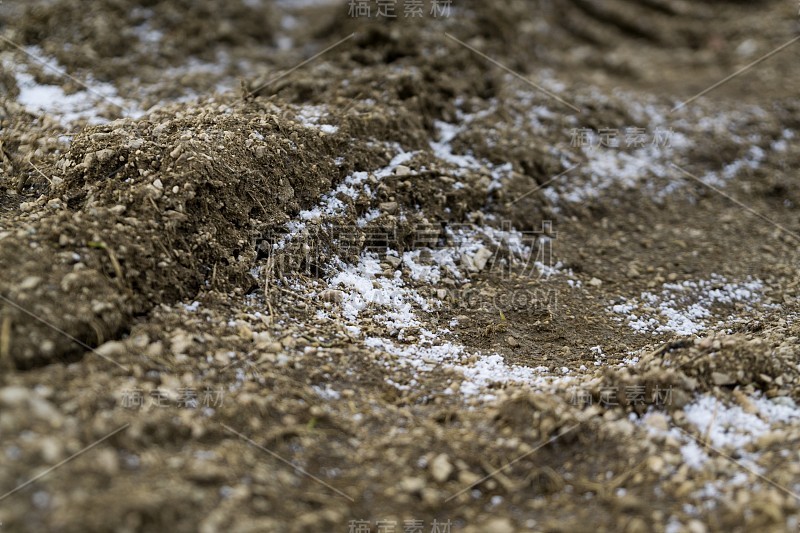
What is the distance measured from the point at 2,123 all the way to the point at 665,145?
482 centimetres

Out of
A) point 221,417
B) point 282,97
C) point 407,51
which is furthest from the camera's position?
point 407,51

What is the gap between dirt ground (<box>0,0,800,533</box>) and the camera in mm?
1975

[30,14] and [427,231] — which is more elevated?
[30,14]

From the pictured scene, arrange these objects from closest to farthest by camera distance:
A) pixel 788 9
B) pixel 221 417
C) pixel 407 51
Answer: pixel 221 417 < pixel 407 51 < pixel 788 9

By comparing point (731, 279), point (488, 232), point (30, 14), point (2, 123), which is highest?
point (30, 14)

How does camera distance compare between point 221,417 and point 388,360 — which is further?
point 388,360

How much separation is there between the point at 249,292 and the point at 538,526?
1669 millimetres

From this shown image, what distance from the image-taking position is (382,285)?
309cm

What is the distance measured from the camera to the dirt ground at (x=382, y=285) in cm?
197

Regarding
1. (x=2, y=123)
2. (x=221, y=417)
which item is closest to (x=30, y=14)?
(x=2, y=123)

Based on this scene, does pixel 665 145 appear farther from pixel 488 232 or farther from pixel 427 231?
pixel 427 231

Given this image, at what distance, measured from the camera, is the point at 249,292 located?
279 centimetres

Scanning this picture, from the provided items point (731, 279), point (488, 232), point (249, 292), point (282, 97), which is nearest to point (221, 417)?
point (249, 292)

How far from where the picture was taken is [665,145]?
4.70m
